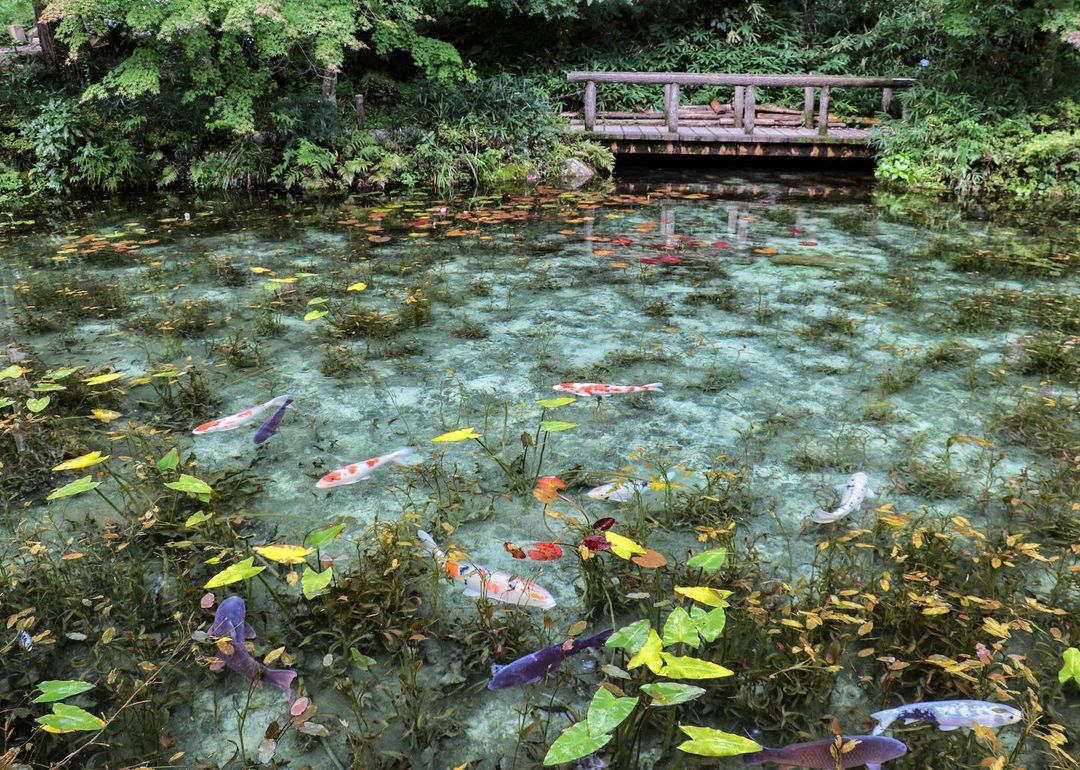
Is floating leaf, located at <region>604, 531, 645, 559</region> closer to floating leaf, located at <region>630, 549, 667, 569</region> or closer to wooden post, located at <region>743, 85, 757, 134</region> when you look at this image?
floating leaf, located at <region>630, 549, 667, 569</region>

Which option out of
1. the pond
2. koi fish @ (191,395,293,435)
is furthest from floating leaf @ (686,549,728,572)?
koi fish @ (191,395,293,435)

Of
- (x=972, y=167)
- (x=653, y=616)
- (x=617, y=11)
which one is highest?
(x=617, y=11)

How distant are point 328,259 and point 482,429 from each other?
339 centimetres

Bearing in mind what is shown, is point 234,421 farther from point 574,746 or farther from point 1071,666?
point 1071,666

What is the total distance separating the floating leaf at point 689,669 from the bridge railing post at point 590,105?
1035 centimetres

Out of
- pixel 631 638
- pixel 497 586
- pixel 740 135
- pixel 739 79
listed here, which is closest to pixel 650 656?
pixel 631 638

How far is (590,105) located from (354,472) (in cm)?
962

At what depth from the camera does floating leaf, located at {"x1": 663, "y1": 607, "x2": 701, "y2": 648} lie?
1.55 m

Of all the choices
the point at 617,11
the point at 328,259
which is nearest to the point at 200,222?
the point at 328,259

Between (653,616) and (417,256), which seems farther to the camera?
(417,256)

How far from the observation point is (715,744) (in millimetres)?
1310

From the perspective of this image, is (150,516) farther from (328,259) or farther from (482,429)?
(328,259)

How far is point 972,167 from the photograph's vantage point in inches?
356

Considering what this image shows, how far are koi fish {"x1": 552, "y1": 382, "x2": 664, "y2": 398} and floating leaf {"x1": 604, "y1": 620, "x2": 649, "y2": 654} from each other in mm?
1409
